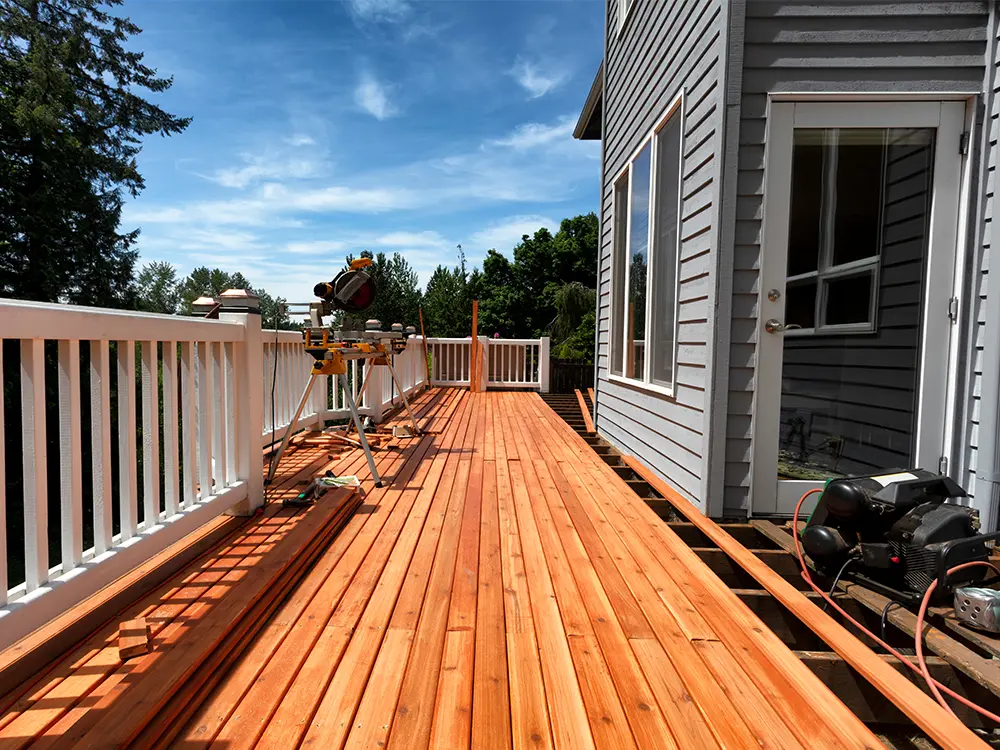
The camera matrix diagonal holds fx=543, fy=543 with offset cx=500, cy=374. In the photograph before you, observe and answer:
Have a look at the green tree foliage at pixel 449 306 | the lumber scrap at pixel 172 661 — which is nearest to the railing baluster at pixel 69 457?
the lumber scrap at pixel 172 661

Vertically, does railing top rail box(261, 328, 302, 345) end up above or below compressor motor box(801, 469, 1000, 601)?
above

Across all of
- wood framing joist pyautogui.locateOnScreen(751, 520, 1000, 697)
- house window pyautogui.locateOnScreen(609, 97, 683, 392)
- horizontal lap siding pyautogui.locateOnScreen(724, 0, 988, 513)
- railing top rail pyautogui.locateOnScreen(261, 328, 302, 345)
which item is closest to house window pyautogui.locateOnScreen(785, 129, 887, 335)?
horizontal lap siding pyautogui.locateOnScreen(724, 0, 988, 513)

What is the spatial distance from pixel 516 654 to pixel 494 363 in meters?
9.12

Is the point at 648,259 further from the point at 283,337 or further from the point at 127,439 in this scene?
the point at 127,439

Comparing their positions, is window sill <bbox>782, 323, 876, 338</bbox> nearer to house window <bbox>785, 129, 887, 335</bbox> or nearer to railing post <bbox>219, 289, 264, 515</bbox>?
house window <bbox>785, 129, 887, 335</bbox>

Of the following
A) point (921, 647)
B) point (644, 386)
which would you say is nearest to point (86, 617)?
point (921, 647)

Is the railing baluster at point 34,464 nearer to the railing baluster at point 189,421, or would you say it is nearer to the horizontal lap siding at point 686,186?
the railing baluster at point 189,421

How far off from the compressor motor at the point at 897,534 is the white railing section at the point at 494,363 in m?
7.92

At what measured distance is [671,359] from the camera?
11.5ft

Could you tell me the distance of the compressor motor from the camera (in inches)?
77.8

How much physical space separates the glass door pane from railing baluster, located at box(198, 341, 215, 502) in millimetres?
2755

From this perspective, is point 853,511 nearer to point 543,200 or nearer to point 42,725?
point 42,725

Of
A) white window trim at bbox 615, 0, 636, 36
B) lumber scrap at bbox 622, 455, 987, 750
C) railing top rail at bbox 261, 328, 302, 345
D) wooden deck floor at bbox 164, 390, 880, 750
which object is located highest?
white window trim at bbox 615, 0, 636, 36

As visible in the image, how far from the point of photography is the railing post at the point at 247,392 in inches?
102
